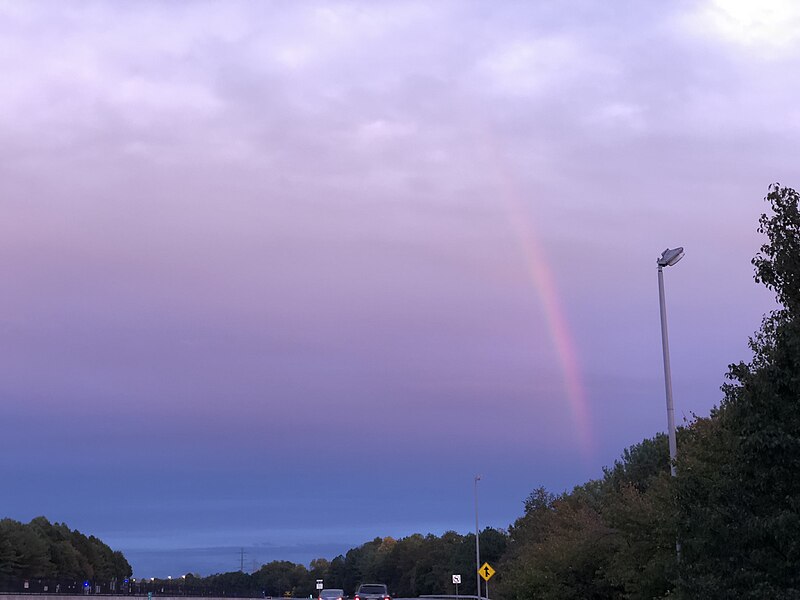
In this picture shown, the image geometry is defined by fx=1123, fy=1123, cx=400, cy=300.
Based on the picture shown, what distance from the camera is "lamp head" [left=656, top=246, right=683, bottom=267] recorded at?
30469mm

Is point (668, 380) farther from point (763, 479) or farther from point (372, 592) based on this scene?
point (372, 592)

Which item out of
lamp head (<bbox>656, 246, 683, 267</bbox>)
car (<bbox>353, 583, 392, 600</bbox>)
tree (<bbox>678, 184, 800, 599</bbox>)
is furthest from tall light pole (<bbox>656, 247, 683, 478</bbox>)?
car (<bbox>353, 583, 392, 600</bbox>)

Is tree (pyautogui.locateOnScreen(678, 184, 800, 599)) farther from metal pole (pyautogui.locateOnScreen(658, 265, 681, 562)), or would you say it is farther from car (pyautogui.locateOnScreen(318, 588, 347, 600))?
car (pyautogui.locateOnScreen(318, 588, 347, 600))

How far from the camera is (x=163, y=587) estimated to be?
147 m

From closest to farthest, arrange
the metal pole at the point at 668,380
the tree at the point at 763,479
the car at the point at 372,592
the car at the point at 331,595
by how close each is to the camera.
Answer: the tree at the point at 763,479, the metal pole at the point at 668,380, the car at the point at 372,592, the car at the point at 331,595

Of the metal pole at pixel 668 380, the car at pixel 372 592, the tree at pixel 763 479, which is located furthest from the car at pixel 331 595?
the tree at pixel 763 479

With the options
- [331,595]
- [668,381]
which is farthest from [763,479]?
[331,595]

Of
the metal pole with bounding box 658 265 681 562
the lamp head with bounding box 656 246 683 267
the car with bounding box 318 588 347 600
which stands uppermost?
the lamp head with bounding box 656 246 683 267

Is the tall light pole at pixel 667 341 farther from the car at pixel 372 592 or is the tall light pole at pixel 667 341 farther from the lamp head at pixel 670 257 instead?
the car at pixel 372 592

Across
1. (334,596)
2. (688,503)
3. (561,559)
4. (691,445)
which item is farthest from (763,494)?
(334,596)

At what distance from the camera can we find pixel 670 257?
1201 inches

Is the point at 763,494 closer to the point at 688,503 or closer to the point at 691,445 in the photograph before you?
the point at 688,503

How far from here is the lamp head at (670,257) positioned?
30.5 meters

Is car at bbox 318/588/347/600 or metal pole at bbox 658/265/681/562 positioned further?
car at bbox 318/588/347/600
